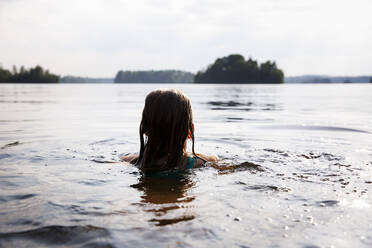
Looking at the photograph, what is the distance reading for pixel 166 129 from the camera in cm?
434

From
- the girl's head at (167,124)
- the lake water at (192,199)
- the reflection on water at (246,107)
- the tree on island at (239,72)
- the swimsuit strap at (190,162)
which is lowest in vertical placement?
the lake water at (192,199)

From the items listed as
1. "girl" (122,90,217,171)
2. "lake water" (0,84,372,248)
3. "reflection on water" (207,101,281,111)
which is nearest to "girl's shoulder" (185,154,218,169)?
"girl" (122,90,217,171)

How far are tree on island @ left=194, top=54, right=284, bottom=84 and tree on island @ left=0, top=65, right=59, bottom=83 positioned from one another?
2338 inches

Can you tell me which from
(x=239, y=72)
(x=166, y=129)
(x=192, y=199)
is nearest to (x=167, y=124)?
(x=166, y=129)

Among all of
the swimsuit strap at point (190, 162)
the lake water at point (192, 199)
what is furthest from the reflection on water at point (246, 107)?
the swimsuit strap at point (190, 162)

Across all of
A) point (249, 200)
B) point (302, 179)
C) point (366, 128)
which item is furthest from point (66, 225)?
point (366, 128)

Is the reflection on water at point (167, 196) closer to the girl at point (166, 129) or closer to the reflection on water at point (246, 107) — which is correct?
the girl at point (166, 129)

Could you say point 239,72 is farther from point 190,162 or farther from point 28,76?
point 190,162

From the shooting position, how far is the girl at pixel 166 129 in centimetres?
422

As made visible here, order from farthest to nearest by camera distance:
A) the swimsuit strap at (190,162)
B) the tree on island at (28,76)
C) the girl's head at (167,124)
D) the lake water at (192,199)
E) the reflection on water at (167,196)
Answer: the tree on island at (28,76), the swimsuit strap at (190,162), the girl's head at (167,124), the reflection on water at (167,196), the lake water at (192,199)

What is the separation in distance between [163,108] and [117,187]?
109 cm

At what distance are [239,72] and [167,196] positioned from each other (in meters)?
127

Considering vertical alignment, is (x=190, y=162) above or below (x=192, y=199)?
above

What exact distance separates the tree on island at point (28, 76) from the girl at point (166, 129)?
133831mm
